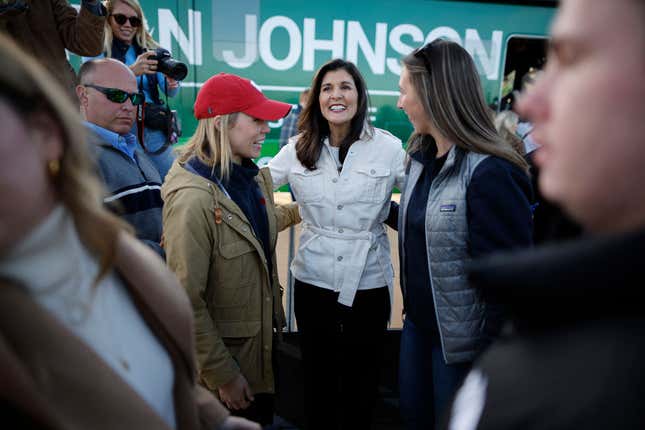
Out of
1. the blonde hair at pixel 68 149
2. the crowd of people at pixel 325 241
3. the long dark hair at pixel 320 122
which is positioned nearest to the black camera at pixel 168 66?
the crowd of people at pixel 325 241

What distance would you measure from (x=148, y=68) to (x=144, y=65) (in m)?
0.03

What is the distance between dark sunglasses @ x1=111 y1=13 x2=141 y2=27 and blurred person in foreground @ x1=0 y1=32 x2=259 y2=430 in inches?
104

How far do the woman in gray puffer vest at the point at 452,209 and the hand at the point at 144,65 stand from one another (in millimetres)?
1749

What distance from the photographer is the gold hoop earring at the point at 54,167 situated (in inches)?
28.4

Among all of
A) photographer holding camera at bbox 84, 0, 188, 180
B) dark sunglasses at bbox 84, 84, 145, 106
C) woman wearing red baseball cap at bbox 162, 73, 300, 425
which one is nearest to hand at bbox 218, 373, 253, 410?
woman wearing red baseball cap at bbox 162, 73, 300, 425

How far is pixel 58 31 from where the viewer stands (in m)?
2.52

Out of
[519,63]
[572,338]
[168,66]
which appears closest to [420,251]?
[572,338]

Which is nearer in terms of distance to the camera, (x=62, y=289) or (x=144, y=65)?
(x=62, y=289)

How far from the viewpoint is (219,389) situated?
176 centimetres

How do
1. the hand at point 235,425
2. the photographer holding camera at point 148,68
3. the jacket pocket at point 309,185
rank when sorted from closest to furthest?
the hand at point 235,425 < the jacket pocket at point 309,185 < the photographer holding camera at point 148,68

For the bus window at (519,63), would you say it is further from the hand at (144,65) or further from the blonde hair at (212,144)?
the blonde hair at (212,144)

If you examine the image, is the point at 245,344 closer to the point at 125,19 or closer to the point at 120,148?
the point at 120,148

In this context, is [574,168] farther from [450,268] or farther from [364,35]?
[364,35]

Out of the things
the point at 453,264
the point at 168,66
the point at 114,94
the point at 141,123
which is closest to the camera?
the point at 453,264
